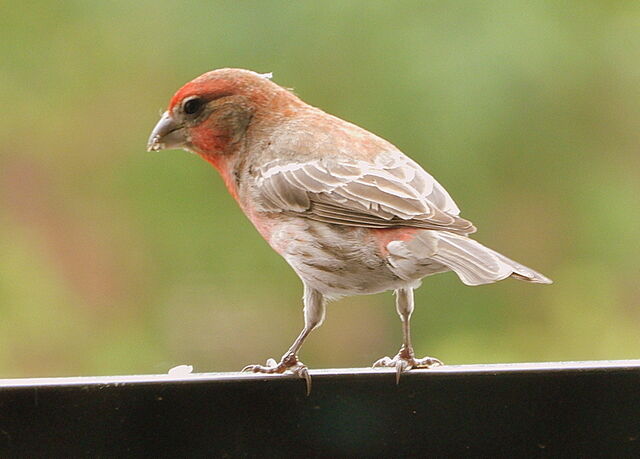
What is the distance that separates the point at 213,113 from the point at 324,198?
2.27 feet

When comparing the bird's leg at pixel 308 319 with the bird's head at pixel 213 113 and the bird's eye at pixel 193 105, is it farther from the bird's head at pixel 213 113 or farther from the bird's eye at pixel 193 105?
the bird's eye at pixel 193 105

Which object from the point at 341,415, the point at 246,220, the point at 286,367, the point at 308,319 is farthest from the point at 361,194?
the point at 246,220

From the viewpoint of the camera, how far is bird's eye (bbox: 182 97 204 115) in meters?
4.14

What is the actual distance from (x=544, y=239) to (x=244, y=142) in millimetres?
2003

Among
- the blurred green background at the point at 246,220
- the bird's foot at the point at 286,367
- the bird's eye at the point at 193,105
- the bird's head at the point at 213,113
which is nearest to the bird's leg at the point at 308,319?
the bird's foot at the point at 286,367

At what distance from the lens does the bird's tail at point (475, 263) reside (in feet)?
10.2

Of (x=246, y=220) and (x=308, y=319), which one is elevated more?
(x=246, y=220)

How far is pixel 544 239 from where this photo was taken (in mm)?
5551

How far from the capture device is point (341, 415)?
268 centimetres

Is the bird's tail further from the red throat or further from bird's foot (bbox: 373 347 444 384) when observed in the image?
the red throat

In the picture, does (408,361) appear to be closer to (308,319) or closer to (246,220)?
(308,319)

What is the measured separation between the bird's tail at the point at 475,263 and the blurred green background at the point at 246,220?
1.66 metres

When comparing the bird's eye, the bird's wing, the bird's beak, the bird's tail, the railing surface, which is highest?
the bird's eye

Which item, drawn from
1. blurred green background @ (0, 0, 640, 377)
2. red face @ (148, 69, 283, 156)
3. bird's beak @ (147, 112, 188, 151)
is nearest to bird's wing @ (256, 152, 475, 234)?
red face @ (148, 69, 283, 156)
